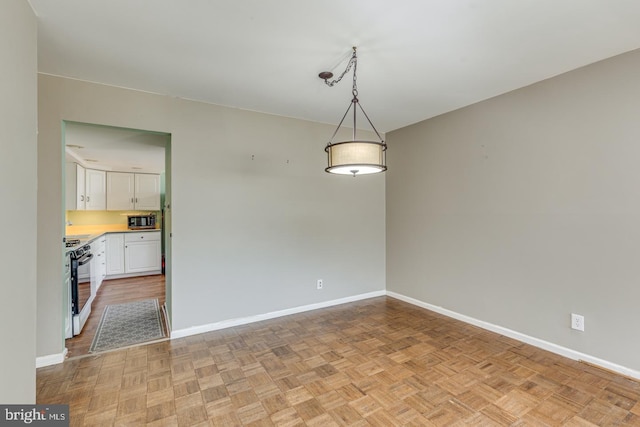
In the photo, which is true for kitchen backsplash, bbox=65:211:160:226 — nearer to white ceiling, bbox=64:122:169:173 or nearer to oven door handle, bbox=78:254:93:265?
white ceiling, bbox=64:122:169:173

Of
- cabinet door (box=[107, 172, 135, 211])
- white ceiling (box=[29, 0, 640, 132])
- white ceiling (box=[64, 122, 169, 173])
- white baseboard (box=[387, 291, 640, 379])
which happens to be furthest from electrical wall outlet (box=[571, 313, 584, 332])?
cabinet door (box=[107, 172, 135, 211])

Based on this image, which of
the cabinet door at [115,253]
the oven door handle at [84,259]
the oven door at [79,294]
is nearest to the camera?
the oven door at [79,294]

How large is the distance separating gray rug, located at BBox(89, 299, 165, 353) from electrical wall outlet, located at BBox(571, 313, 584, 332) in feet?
13.1

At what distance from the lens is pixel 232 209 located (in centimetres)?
345

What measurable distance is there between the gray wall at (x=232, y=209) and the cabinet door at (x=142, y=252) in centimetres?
374

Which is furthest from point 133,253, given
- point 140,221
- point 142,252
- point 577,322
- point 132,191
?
point 577,322

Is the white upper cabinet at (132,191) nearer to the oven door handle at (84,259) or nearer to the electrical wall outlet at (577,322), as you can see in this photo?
the oven door handle at (84,259)

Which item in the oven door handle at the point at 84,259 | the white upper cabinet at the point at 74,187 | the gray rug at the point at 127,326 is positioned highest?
the white upper cabinet at the point at 74,187

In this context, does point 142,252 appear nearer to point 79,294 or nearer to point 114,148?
point 114,148

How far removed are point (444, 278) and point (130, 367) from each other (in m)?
3.49

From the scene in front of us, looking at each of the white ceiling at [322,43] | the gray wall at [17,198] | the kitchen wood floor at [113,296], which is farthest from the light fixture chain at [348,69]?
the kitchen wood floor at [113,296]

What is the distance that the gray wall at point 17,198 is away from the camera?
4.58 ft

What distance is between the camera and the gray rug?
3.04 meters

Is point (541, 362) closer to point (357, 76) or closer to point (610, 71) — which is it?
point (610, 71)
